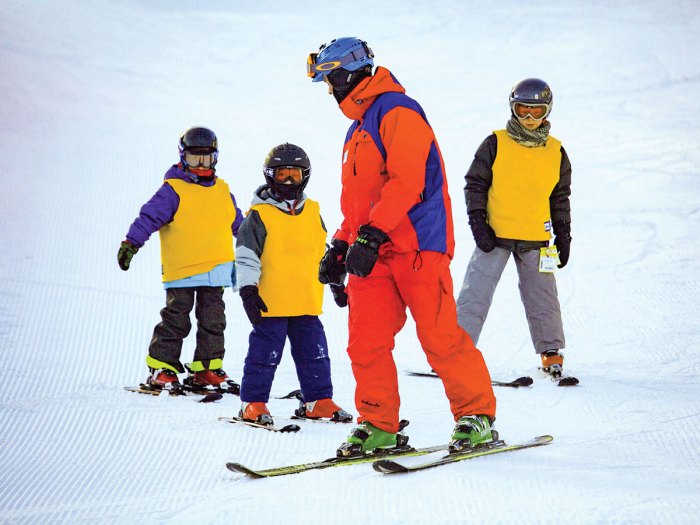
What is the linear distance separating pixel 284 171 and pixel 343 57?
1.13 m

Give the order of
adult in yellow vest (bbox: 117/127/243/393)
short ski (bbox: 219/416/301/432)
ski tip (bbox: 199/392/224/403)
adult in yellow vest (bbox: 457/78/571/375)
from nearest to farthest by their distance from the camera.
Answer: short ski (bbox: 219/416/301/432) → ski tip (bbox: 199/392/224/403) → adult in yellow vest (bbox: 457/78/571/375) → adult in yellow vest (bbox: 117/127/243/393)

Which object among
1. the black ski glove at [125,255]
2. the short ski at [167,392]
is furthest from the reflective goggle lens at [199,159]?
the short ski at [167,392]

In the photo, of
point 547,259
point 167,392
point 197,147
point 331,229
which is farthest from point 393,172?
point 331,229

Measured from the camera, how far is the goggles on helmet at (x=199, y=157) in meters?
5.67

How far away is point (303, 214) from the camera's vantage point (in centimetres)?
486

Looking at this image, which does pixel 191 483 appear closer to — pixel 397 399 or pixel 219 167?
pixel 397 399

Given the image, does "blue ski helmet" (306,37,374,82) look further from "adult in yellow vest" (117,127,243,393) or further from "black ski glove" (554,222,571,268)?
"black ski glove" (554,222,571,268)

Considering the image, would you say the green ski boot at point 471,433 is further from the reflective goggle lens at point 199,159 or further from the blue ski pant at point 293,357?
the reflective goggle lens at point 199,159

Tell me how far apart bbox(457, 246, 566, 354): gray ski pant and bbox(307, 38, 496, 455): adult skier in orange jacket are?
5.85ft

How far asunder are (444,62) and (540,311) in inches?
476

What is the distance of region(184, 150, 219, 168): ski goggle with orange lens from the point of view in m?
5.68

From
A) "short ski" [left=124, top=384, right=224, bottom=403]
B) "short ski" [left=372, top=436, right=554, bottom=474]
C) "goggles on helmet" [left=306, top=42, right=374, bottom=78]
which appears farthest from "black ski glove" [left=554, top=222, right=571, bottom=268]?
"goggles on helmet" [left=306, top=42, right=374, bottom=78]

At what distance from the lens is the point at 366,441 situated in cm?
365

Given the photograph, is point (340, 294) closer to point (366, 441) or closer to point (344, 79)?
point (366, 441)
